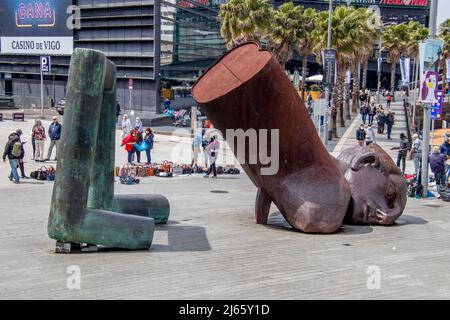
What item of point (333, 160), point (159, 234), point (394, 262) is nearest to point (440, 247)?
point (394, 262)

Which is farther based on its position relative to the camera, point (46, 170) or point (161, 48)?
point (161, 48)

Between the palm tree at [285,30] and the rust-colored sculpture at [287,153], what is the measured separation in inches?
1116

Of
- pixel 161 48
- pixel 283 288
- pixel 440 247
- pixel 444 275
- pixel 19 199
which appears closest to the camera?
pixel 283 288

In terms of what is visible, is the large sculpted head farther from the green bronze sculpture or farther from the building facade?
the building facade

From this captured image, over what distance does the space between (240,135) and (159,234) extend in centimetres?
233

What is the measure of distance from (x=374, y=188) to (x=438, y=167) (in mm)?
6358

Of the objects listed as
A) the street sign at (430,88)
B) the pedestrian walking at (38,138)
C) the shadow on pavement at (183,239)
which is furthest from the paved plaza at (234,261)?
the pedestrian walking at (38,138)

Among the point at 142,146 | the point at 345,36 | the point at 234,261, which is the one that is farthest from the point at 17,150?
the point at 345,36

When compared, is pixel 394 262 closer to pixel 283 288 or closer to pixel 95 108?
pixel 283 288

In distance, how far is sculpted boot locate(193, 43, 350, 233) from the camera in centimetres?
1170

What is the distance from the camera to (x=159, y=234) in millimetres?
12039

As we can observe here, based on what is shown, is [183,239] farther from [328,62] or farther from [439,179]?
[328,62]

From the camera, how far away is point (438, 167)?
18859 millimetres
